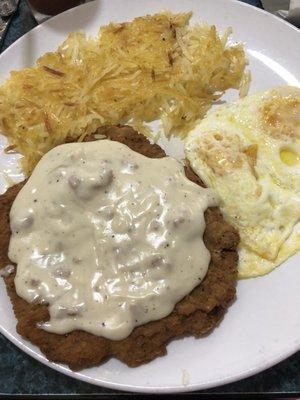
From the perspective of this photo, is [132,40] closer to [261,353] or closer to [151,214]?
[151,214]

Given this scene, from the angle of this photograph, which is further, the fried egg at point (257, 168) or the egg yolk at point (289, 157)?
the egg yolk at point (289, 157)

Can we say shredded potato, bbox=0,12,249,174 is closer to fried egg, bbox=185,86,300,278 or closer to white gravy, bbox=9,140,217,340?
fried egg, bbox=185,86,300,278

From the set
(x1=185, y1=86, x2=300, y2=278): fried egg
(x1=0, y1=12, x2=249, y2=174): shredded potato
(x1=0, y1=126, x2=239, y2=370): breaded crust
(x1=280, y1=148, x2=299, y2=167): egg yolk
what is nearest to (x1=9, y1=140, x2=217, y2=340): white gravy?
(x1=0, y1=126, x2=239, y2=370): breaded crust

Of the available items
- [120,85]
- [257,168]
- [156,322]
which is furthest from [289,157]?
[156,322]

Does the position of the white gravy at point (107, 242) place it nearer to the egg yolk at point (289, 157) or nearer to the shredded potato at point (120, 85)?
the shredded potato at point (120, 85)

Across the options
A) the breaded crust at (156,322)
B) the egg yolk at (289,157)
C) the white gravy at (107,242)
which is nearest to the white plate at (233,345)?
the breaded crust at (156,322)

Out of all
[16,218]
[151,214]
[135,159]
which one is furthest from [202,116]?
[16,218]
